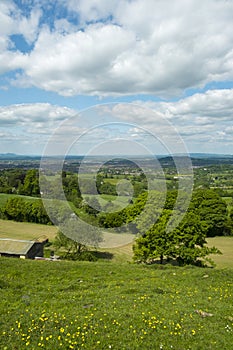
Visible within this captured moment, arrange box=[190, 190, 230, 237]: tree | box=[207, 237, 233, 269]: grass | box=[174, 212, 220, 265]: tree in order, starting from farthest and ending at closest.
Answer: box=[190, 190, 230, 237]: tree
box=[207, 237, 233, 269]: grass
box=[174, 212, 220, 265]: tree

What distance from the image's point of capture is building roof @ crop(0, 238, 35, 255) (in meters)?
31.7

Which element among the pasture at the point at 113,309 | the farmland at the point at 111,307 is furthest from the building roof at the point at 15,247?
the pasture at the point at 113,309

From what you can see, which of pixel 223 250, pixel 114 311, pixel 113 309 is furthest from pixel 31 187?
pixel 114 311

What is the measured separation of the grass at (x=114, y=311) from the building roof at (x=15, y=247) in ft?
50.8

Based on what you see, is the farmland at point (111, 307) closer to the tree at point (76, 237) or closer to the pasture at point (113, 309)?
the pasture at point (113, 309)

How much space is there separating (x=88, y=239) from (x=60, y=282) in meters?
23.2

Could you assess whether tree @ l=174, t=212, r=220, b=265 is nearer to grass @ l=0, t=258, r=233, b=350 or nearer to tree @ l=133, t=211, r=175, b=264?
tree @ l=133, t=211, r=175, b=264

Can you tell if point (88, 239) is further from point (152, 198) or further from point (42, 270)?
point (42, 270)

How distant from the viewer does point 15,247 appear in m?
32.5

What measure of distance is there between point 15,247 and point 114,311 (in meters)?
25.5

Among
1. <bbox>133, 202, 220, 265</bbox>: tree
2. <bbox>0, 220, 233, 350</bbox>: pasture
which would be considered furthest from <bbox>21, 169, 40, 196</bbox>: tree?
<bbox>0, 220, 233, 350</bbox>: pasture

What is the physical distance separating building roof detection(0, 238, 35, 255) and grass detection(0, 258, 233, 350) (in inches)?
610

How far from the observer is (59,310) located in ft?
33.4

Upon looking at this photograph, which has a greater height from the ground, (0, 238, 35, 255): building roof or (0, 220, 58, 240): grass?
(0, 238, 35, 255): building roof
